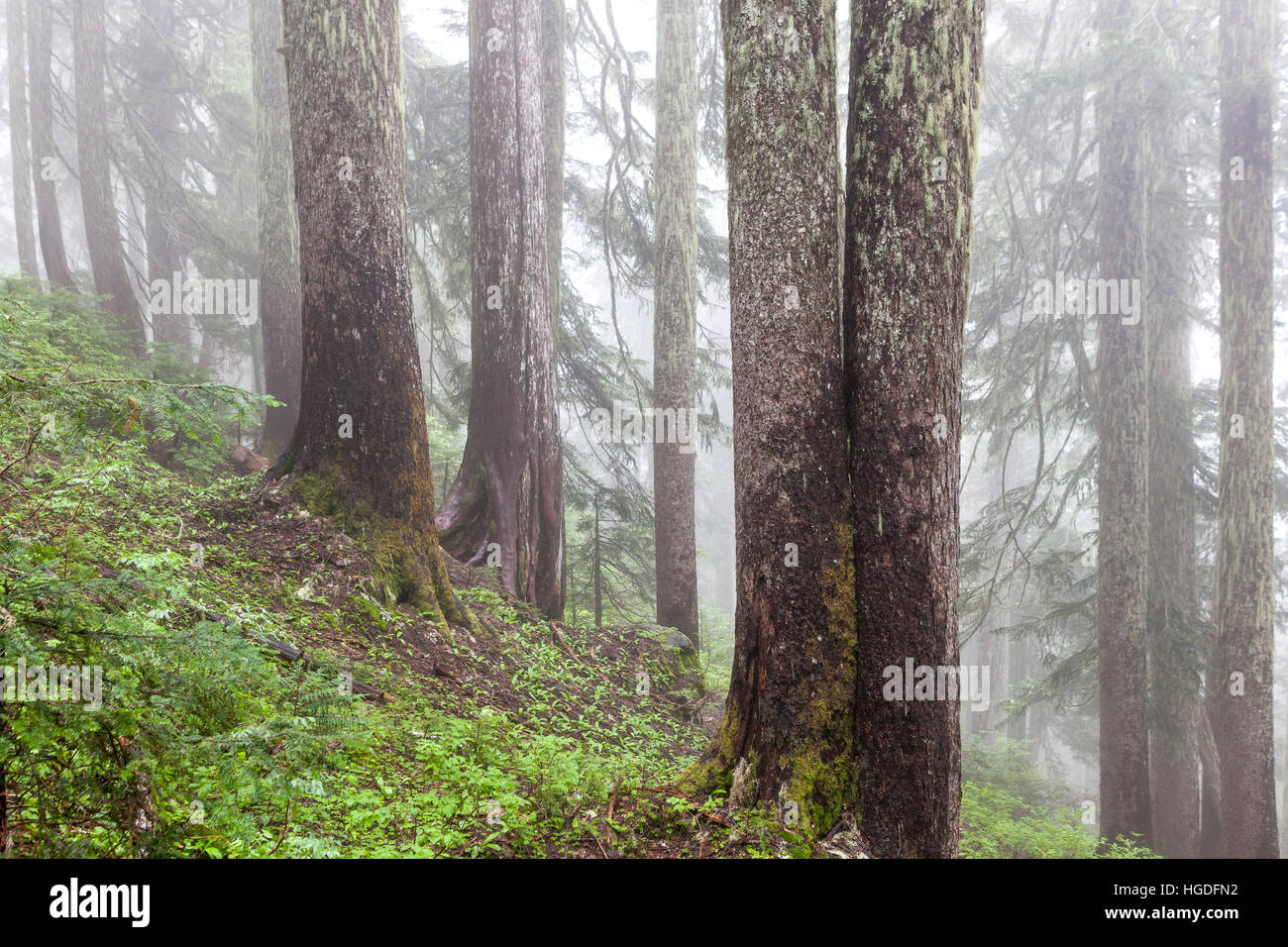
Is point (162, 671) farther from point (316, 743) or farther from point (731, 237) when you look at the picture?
point (731, 237)

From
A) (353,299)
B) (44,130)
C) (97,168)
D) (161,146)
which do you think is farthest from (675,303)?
(161,146)

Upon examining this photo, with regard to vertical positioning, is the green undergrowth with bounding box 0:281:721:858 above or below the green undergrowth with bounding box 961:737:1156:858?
above

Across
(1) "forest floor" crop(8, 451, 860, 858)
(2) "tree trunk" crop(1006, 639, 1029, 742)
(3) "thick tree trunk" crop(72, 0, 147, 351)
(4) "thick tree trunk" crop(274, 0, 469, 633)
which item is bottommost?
(2) "tree trunk" crop(1006, 639, 1029, 742)

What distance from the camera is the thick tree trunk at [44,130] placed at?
11.5m

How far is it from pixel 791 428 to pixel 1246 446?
901 centimetres

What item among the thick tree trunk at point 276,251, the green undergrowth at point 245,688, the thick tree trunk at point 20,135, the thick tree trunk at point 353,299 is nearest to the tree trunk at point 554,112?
the thick tree trunk at point 276,251

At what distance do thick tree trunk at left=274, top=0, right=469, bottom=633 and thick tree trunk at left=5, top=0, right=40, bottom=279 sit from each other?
1311 cm

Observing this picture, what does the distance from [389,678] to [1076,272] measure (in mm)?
12889

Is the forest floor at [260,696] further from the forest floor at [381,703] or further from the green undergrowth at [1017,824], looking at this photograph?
the green undergrowth at [1017,824]

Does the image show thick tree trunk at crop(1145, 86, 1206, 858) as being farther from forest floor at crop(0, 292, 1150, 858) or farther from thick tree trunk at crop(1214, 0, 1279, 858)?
forest floor at crop(0, 292, 1150, 858)

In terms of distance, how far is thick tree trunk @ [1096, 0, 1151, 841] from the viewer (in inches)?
389

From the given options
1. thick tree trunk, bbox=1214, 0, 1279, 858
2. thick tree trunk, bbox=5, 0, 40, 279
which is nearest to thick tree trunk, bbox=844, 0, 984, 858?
thick tree trunk, bbox=1214, 0, 1279, 858

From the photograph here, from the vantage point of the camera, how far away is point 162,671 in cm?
266

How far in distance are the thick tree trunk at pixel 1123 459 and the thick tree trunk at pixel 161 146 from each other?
52.1ft
